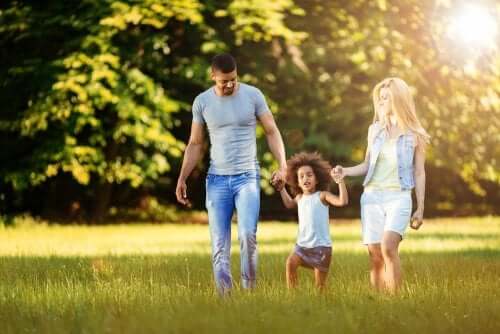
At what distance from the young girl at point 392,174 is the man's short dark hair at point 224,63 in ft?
3.86

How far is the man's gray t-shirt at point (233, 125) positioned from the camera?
8664mm

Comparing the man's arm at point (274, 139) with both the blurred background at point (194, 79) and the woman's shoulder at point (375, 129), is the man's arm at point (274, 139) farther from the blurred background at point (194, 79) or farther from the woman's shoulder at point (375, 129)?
the blurred background at point (194, 79)

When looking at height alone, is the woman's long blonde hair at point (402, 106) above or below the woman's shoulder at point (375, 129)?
above

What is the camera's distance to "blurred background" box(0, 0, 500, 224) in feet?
66.6

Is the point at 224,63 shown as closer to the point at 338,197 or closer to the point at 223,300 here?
the point at 338,197

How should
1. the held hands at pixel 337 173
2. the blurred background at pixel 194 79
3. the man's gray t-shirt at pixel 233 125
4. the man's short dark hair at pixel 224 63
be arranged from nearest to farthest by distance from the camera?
the man's short dark hair at pixel 224 63 < the held hands at pixel 337 173 < the man's gray t-shirt at pixel 233 125 < the blurred background at pixel 194 79

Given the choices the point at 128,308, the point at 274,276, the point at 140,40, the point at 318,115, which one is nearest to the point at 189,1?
the point at 140,40

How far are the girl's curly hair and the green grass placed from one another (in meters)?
0.84

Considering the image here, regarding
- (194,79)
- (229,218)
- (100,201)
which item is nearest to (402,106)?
(229,218)

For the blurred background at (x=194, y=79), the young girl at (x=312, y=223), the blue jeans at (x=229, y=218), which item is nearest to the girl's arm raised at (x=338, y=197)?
the young girl at (x=312, y=223)

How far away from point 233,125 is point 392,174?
4.27 ft

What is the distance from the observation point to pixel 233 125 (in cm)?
866

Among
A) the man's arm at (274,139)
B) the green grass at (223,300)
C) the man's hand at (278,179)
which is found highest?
the man's arm at (274,139)

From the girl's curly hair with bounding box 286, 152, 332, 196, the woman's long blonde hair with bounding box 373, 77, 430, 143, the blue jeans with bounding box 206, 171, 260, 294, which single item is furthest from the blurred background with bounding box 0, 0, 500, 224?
the woman's long blonde hair with bounding box 373, 77, 430, 143
